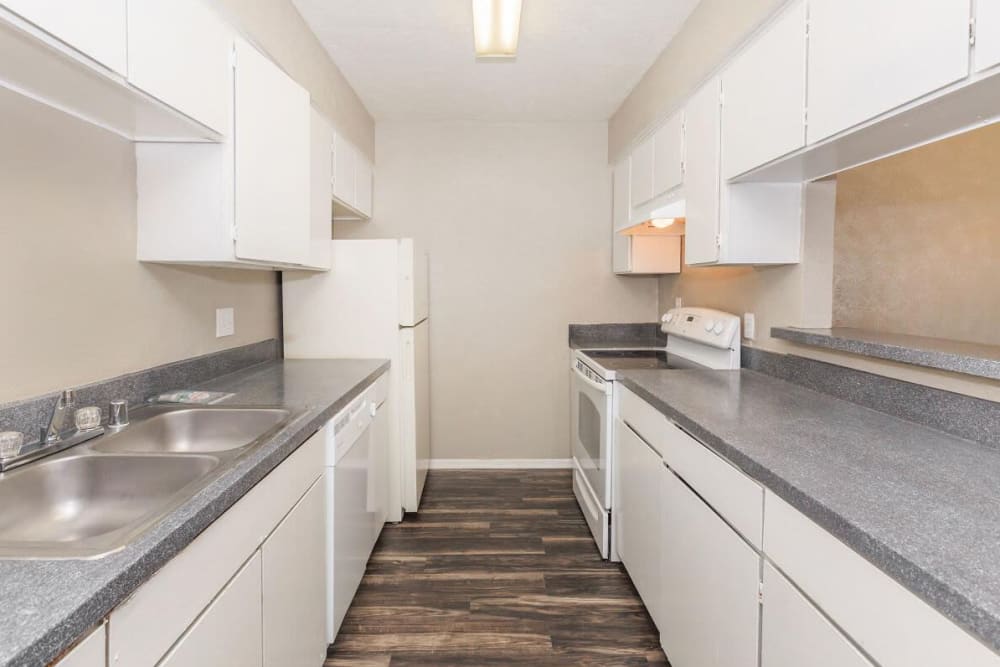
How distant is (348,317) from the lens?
288 centimetres

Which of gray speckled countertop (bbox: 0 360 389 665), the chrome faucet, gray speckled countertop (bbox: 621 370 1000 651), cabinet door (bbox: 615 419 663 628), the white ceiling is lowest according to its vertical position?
cabinet door (bbox: 615 419 663 628)

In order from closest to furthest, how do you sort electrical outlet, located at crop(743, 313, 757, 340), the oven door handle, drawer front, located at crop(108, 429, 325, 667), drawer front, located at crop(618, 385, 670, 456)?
drawer front, located at crop(108, 429, 325, 667), drawer front, located at crop(618, 385, 670, 456), electrical outlet, located at crop(743, 313, 757, 340), the oven door handle

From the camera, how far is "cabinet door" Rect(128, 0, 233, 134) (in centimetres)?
120

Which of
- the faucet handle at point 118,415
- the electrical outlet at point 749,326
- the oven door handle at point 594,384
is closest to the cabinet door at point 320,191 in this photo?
the faucet handle at point 118,415

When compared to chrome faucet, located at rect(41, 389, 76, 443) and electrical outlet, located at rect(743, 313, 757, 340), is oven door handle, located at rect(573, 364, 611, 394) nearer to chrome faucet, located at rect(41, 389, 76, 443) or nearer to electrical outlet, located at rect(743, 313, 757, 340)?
electrical outlet, located at rect(743, 313, 757, 340)

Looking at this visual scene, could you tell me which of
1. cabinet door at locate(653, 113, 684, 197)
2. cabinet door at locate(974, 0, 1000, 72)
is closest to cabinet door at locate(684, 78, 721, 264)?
cabinet door at locate(653, 113, 684, 197)

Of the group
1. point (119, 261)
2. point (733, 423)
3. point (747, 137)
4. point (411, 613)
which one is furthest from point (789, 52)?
point (411, 613)

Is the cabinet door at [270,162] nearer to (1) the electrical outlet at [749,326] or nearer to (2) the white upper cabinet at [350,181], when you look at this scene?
(2) the white upper cabinet at [350,181]

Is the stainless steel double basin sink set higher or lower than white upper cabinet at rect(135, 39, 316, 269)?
lower

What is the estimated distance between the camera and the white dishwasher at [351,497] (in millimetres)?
1854

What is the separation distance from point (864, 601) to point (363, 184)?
319cm

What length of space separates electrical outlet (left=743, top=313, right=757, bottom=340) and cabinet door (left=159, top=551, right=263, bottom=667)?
203cm

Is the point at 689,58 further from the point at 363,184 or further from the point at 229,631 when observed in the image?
the point at 229,631

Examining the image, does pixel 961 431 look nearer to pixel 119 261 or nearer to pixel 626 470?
pixel 626 470
